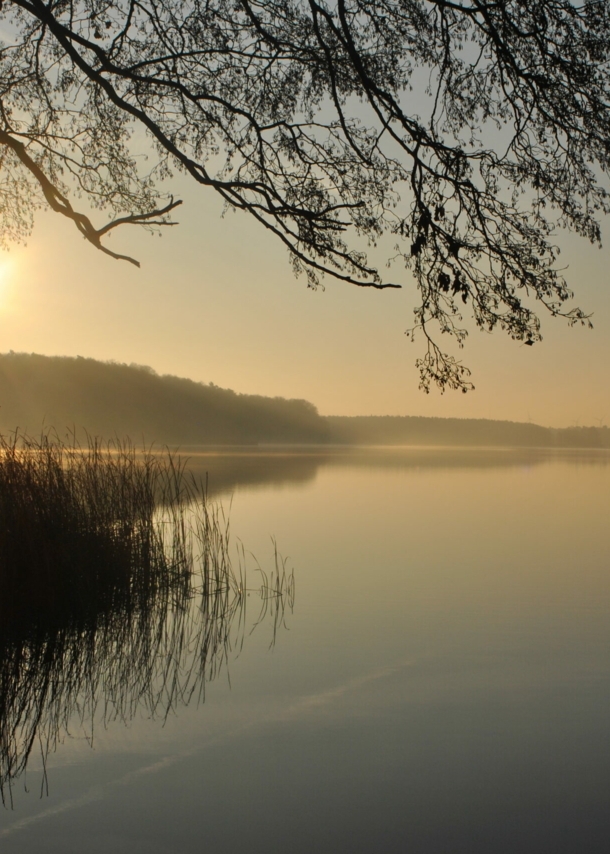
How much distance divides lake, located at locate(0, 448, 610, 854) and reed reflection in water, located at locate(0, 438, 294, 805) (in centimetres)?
7

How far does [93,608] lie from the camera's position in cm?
514

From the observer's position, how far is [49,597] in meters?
4.89

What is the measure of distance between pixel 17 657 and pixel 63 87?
209 inches

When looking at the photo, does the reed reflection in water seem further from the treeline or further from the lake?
the treeline

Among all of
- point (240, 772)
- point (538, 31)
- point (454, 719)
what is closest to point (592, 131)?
point (538, 31)

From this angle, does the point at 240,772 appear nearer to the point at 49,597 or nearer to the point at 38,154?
the point at 49,597

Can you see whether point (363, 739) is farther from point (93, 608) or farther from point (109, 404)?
point (109, 404)

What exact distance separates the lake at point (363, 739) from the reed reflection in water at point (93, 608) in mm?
67

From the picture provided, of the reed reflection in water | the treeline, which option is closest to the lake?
the reed reflection in water

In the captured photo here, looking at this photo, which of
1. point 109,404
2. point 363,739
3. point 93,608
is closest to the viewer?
point 363,739

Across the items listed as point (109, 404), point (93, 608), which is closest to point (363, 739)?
point (93, 608)

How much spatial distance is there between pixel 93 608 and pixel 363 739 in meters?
2.47

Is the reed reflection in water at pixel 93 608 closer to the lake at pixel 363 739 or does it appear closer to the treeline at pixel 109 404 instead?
the lake at pixel 363 739

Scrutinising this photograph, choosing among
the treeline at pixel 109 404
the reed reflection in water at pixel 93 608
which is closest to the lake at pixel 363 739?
the reed reflection in water at pixel 93 608
